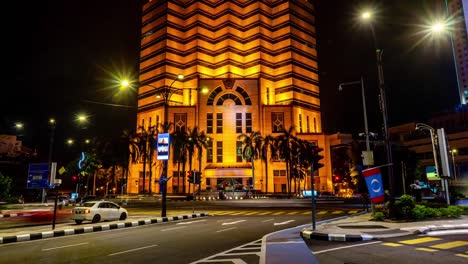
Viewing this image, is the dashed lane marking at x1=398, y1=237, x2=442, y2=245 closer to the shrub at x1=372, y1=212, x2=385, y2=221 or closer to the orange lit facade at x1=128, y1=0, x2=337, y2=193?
the shrub at x1=372, y1=212, x2=385, y2=221

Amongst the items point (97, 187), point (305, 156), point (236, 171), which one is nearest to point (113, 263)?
point (305, 156)

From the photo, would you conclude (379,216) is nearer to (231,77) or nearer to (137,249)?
(137,249)

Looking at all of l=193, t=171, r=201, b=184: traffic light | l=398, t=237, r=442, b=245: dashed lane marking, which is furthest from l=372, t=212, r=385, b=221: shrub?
l=193, t=171, r=201, b=184: traffic light

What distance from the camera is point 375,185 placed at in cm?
1484

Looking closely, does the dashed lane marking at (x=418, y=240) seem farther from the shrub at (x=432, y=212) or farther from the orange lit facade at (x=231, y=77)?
the orange lit facade at (x=231, y=77)

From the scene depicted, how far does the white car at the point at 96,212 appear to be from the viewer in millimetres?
18141

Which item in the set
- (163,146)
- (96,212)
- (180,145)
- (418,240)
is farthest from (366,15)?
(180,145)

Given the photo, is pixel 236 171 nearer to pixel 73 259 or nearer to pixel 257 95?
pixel 257 95

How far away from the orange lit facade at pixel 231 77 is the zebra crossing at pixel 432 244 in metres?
68.6

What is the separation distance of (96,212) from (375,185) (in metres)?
14.8

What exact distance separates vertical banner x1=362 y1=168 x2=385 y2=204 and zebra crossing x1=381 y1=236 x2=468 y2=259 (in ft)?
11.4

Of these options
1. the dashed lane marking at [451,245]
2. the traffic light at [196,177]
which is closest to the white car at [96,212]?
the traffic light at [196,177]

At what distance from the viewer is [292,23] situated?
95.2m

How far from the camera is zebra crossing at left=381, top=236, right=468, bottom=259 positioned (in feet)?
30.5
